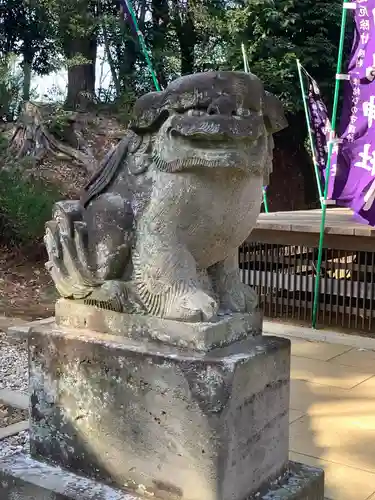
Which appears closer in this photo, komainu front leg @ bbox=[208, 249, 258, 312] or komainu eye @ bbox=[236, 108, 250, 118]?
komainu eye @ bbox=[236, 108, 250, 118]

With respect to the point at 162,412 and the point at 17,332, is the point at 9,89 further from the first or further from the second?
the point at 162,412

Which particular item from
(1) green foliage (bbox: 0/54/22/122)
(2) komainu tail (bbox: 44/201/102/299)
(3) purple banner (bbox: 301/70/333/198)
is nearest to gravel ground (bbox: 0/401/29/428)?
(2) komainu tail (bbox: 44/201/102/299)

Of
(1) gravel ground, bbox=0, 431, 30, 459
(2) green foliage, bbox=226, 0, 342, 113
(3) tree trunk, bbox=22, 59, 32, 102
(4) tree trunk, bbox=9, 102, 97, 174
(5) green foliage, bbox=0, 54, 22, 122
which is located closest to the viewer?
(1) gravel ground, bbox=0, 431, 30, 459

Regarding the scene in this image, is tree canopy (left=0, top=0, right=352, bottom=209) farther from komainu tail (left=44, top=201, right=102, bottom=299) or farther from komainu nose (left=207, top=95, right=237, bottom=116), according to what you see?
komainu nose (left=207, top=95, right=237, bottom=116)

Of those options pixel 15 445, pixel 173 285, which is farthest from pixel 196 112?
pixel 15 445

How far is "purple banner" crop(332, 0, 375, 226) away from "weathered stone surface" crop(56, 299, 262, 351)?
3.28 metres

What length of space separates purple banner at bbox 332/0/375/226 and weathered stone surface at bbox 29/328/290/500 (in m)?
3.31

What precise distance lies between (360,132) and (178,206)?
12.3 feet

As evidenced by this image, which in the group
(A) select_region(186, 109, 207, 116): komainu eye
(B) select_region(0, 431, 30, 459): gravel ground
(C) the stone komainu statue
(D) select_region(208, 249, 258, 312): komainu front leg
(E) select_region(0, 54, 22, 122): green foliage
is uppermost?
(E) select_region(0, 54, 22, 122): green foliage

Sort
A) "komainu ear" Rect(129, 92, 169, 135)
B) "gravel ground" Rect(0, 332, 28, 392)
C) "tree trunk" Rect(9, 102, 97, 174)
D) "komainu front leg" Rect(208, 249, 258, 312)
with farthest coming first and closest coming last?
"tree trunk" Rect(9, 102, 97, 174), "gravel ground" Rect(0, 332, 28, 392), "komainu front leg" Rect(208, 249, 258, 312), "komainu ear" Rect(129, 92, 169, 135)

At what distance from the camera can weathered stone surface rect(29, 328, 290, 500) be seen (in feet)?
6.46

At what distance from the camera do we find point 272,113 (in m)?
2.14

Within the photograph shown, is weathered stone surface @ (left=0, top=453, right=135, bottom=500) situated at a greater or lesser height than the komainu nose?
lesser

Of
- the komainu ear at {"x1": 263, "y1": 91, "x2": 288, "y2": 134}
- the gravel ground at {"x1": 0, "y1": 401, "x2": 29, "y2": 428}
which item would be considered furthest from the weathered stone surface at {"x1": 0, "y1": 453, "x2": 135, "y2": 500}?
the komainu ear at {"x1": 263, "y1": 91, "x2": 288, "y2": 134}
